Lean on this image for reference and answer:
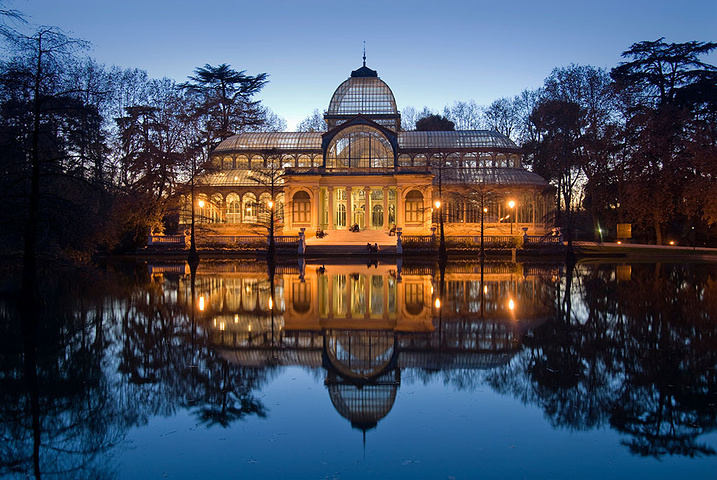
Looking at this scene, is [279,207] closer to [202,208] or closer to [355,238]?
[202,208]

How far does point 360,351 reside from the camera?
1134 centimetres

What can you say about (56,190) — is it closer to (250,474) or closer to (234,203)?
(250,474)

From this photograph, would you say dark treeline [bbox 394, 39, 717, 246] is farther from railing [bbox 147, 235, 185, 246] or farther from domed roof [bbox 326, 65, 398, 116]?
railing [bbox 147, 235, 185, 246]

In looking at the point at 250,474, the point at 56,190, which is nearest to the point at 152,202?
the point at 56,190

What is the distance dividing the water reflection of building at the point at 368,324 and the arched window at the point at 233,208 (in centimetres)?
2909

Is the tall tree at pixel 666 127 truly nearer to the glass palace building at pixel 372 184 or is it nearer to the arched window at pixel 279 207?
the glass palace building at pixel 372 184

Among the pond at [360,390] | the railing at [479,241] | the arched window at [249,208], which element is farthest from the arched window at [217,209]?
the pond at [360,390]

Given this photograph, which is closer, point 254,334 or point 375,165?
point 254,334

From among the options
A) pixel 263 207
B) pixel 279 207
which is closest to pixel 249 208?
pixel 263 207

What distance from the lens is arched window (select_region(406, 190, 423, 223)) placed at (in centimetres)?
5378

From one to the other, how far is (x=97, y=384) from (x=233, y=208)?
46.2m

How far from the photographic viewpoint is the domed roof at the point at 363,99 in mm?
58875

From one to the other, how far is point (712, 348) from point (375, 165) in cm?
4450

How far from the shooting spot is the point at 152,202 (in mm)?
45406
